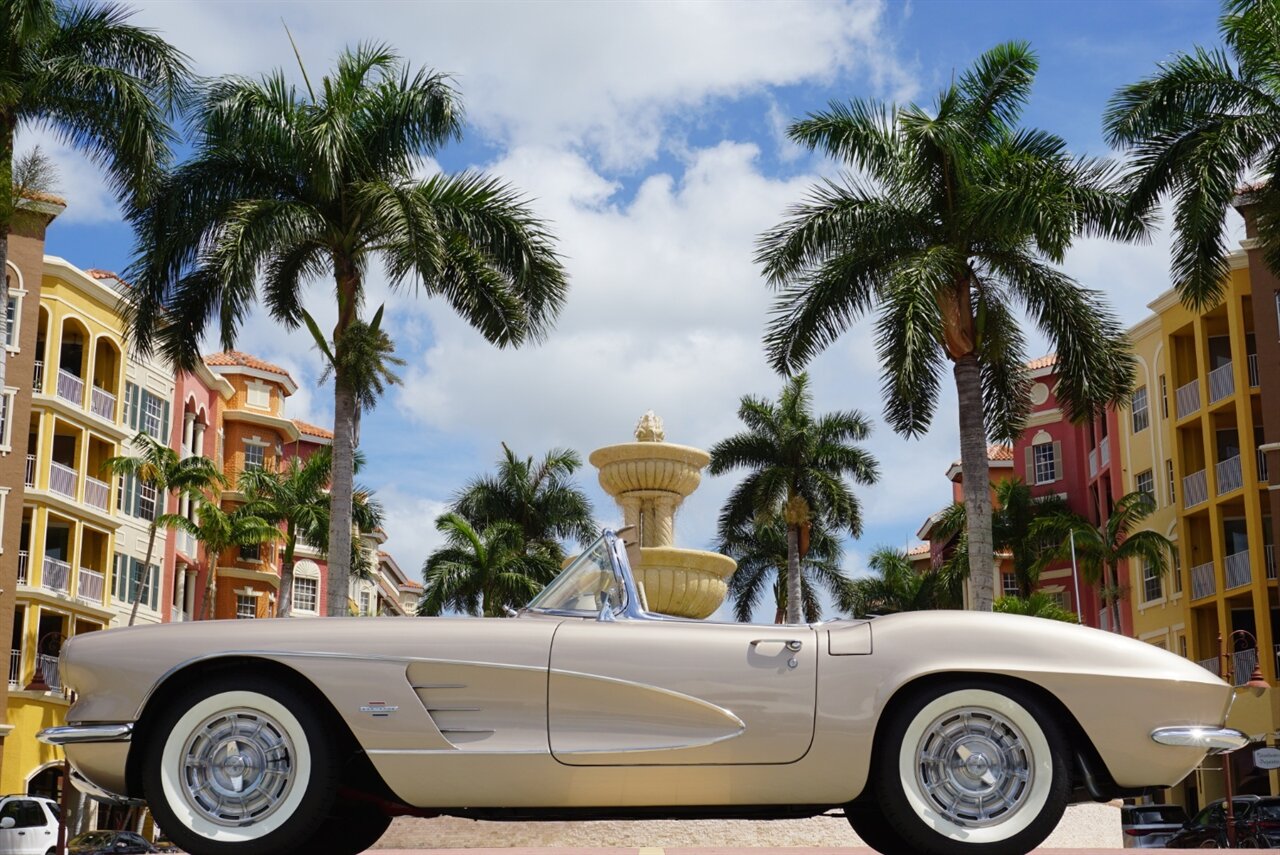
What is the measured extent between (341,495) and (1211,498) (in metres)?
30.6

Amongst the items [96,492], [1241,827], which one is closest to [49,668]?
[96,492]

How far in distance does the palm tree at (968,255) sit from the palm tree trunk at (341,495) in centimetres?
767

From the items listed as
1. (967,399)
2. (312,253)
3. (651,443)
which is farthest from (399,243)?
(967,399)

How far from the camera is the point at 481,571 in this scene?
47125 millimetres

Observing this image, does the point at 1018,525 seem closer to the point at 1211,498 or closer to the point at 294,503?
the point at 1211,498

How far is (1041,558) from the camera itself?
50844mm

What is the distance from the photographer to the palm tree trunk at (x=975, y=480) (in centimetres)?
2380

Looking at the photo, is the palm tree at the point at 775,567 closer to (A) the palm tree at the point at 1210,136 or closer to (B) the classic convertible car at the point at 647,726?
(A) the palm tree at the point at 1210,136

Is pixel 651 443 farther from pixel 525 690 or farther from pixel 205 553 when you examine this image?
pixel 205 553

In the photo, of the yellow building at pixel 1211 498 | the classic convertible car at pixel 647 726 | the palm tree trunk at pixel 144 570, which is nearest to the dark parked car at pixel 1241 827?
the yellow building at pixel 1211 498

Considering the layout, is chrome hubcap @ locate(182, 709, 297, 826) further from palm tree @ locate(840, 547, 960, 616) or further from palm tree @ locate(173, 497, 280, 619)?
palm tree @ locate(840, 547, 960, 616)

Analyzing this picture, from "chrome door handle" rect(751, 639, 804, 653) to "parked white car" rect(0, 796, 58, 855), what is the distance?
19.9 m

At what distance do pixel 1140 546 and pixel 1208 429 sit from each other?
4.16 metres

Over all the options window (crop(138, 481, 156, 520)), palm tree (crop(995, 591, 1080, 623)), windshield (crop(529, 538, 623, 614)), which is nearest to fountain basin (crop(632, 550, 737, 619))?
palm tree (crop(995, 591, 1080, 623))
